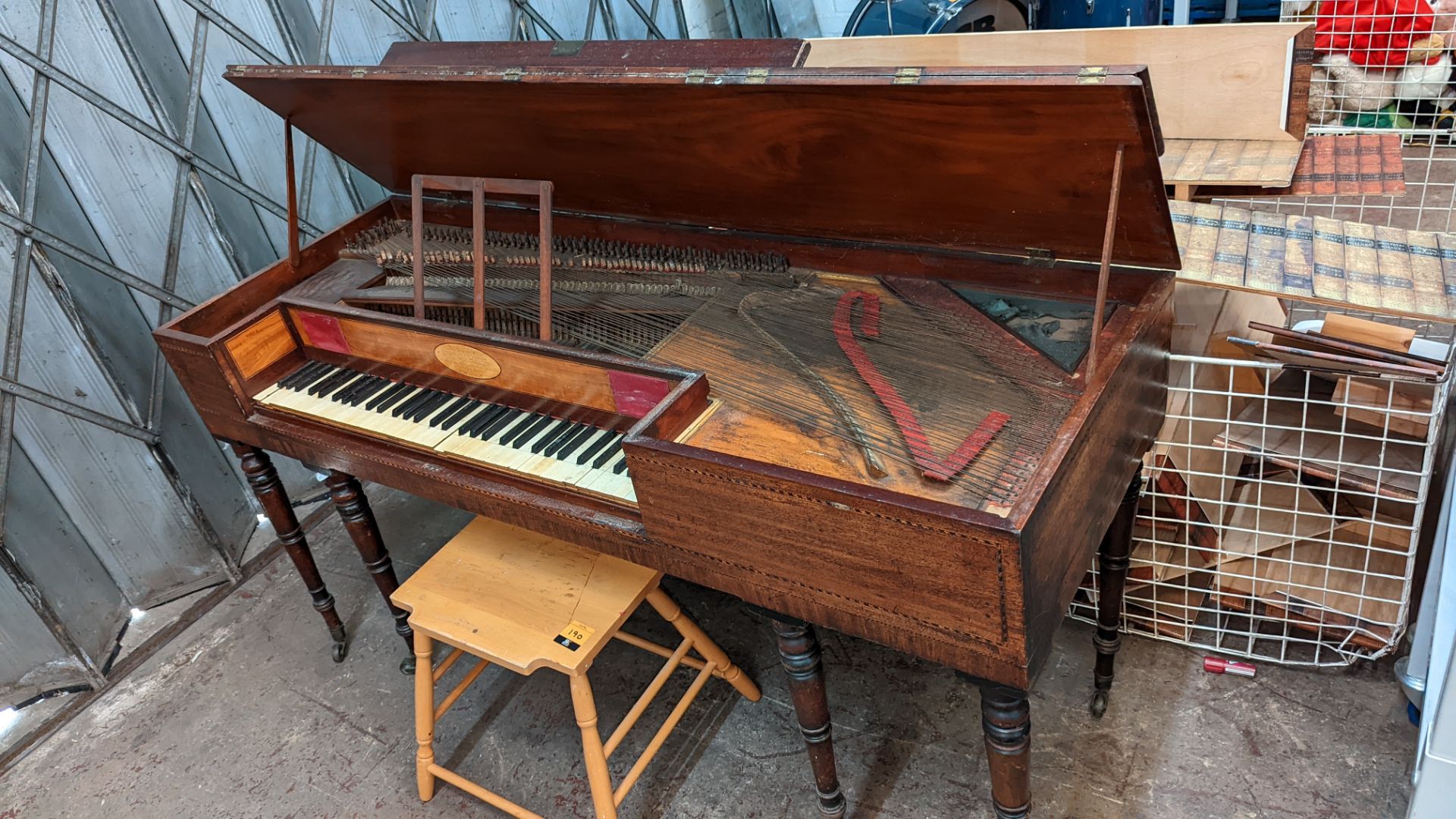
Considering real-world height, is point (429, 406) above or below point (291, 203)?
below

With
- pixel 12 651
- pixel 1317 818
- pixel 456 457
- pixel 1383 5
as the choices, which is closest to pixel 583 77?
pixel 456 457

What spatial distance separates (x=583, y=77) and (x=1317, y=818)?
2.20 m

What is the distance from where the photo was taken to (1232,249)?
2305 millimetres

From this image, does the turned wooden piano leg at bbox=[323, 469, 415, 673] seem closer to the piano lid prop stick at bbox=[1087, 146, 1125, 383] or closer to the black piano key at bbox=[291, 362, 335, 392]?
the black piano key at bbox=[291, 362, 335, 392]

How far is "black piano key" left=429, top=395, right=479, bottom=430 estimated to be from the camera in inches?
84.0

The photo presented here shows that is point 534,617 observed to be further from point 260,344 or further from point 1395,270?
point 1395,270

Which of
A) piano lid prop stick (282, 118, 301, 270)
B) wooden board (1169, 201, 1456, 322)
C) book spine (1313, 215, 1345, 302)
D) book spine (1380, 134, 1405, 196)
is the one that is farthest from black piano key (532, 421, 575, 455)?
book spine (1380, 134, 1405, 196)

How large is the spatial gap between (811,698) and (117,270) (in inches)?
100.0

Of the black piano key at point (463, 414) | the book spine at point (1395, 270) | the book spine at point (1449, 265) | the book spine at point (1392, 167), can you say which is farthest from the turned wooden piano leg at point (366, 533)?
the book spine at point (1392, 167)

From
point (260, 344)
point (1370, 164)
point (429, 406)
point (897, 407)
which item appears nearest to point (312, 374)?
point (260, 344)

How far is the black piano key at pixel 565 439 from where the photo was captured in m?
1.97

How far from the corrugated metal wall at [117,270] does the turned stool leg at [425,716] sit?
138 centimetres

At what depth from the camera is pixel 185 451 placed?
3303 millimetres

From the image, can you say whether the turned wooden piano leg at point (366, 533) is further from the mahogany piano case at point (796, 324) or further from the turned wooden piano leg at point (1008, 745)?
the turned wooden piano leg at point (1008, 745)
